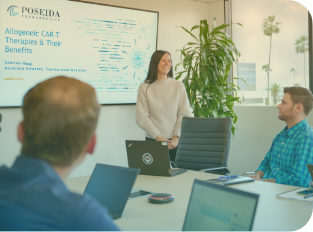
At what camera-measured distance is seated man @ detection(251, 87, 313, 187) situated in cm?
231

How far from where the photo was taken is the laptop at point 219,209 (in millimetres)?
1027

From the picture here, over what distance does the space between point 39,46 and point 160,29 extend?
5.66 ft

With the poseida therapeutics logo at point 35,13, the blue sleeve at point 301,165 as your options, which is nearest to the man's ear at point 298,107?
the blue sleeve at point 301,165

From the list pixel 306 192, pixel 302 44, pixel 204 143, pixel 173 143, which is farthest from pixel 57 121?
pixel 302 44

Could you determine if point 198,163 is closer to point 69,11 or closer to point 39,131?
point 69,11

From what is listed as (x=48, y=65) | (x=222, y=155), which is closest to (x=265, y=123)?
(x=222, y=155)

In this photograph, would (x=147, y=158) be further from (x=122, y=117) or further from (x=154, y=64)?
(x=122, y=117)

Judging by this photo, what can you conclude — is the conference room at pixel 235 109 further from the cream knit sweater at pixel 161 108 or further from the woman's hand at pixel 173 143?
the woman's hand at pixel 173 143

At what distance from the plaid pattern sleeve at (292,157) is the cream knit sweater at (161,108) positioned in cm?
123

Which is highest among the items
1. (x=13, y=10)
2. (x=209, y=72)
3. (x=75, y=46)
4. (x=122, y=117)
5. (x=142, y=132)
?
(x=13, y=10)

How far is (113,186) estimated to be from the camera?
5.40 ft

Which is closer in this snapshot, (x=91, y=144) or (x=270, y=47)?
(x=91, y=144)

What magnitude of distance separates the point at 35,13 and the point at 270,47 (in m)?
2.97

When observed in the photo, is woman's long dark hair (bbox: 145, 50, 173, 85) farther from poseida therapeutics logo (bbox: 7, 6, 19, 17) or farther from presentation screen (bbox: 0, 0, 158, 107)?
poseida therapeutics logo (bbox: 7, 6, 19, 17)
